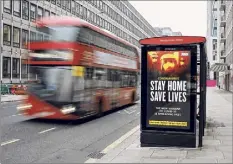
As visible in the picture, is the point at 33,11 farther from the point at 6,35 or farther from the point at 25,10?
the point at 6,35

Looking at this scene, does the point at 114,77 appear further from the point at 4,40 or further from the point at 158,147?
the point at 4,40

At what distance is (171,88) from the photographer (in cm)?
761

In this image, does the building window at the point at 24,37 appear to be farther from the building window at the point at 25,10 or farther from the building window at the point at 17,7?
the building window at the point at 17,7

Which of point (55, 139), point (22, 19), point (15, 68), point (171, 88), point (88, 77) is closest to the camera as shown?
point (171, 88)

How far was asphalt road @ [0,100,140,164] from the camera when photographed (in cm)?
782

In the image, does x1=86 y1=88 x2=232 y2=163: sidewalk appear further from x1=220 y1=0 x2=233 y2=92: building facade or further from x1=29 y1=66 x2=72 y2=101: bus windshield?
x1=220 y1=0 x2=233 y2=92: building facade

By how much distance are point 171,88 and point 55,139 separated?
4.14 m

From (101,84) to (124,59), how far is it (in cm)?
439

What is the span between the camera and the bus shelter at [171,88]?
7.52 metres

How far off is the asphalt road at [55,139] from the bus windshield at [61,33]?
315 centimetres

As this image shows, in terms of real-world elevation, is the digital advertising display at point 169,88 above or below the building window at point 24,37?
below

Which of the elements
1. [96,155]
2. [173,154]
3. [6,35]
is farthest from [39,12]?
[173,154]

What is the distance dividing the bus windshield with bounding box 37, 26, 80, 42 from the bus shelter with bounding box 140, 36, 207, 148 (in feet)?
18.3

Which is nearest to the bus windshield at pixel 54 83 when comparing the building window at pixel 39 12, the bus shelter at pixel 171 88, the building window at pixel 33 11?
the bus shelter at pixel 171 88
